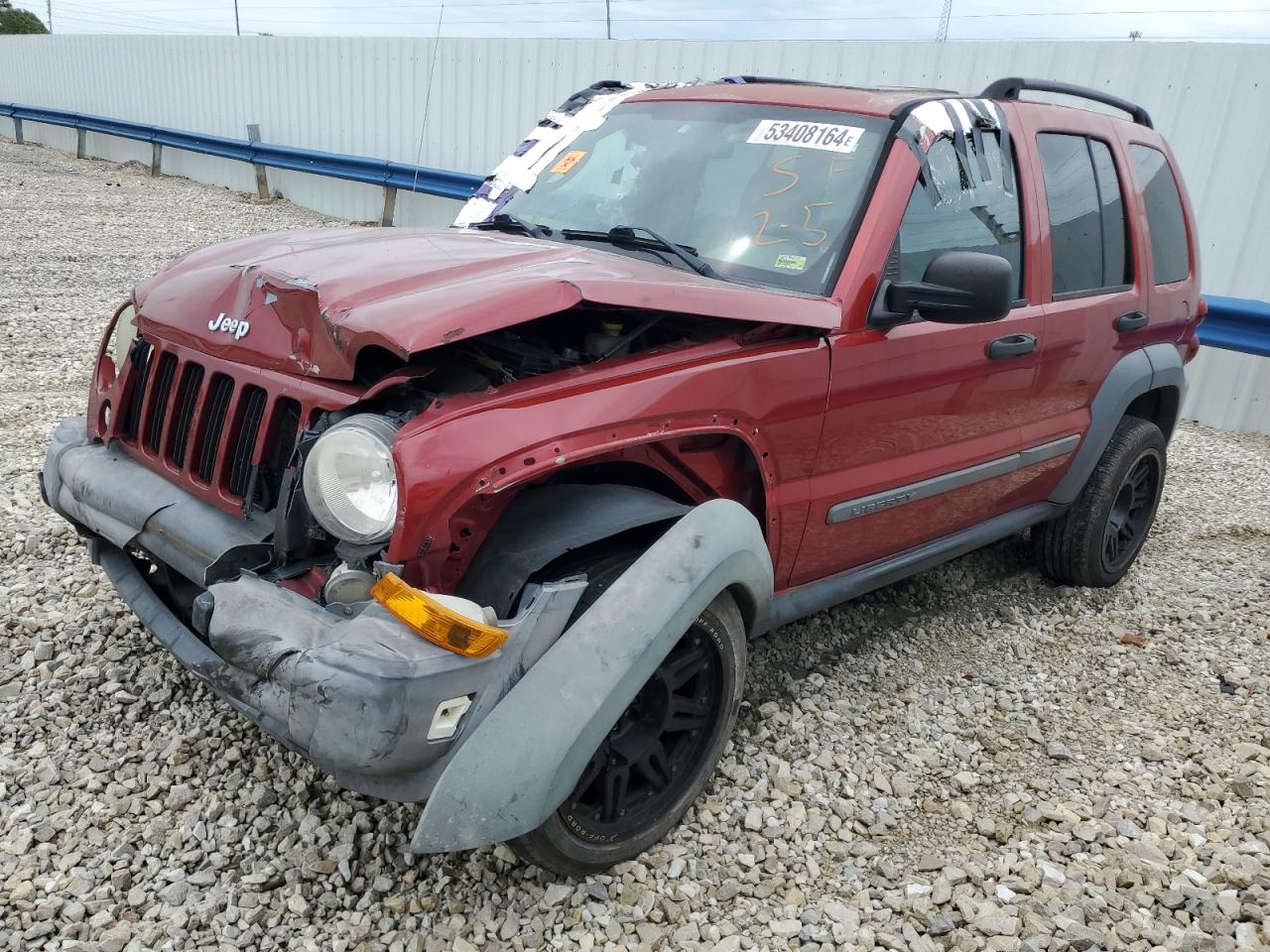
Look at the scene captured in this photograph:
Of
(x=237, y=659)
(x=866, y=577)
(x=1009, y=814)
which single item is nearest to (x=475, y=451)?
(x=237, y=659)

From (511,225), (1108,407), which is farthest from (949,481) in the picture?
(511,225)

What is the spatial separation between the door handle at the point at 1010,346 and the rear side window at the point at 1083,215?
1.02ft

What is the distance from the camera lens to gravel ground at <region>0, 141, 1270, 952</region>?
2.40 m

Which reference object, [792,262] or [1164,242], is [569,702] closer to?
[792,262]

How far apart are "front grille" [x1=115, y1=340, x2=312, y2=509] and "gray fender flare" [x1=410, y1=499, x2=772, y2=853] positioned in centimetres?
87

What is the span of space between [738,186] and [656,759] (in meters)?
1.75

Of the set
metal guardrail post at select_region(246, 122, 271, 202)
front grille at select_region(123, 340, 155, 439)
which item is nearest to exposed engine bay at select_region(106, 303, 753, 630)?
front grille at select_region(123, 340, 155, 439)

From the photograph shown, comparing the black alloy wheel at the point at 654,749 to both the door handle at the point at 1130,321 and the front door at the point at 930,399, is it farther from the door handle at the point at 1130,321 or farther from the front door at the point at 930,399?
the door handle at the point at 1130,321

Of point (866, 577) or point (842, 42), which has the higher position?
point (842, 42)

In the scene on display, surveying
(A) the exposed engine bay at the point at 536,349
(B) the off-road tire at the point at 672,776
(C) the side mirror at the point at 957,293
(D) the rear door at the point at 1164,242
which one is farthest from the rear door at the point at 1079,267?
(B) the off-road tire at the point at 672,776

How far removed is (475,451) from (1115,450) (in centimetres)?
318

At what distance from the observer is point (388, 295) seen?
2338mm

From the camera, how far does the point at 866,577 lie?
3.27 metres

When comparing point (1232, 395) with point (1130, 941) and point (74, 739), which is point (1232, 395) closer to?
point (1130, 941)
